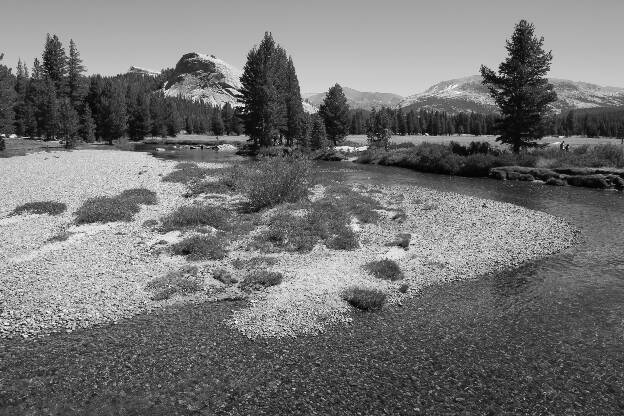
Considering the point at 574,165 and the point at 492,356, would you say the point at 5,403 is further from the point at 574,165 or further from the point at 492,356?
the point at 574,165

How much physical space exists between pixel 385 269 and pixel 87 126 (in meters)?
102

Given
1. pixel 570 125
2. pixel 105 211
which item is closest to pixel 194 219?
pixel 105 211

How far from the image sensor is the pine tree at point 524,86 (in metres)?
58.0

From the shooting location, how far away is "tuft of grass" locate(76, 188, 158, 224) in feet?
86.9

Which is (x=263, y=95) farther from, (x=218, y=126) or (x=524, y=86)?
(x=218, y=126)

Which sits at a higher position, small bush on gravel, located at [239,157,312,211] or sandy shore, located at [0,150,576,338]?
small bush on gravel, located at [239,157,312,211]

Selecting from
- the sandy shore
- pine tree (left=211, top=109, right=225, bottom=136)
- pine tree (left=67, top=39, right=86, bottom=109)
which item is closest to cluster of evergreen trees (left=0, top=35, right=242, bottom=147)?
pine tree (left=67, top=39, right=86, bottom=109)

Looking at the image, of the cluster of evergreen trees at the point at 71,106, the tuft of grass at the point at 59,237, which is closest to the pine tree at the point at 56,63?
the cluster of evergreen trees at the point at 71,106

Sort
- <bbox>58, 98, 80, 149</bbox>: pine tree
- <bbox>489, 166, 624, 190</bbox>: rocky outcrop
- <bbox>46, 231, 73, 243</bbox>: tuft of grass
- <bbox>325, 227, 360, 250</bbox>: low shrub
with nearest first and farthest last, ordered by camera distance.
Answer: <bbox>46, 231, 73, 243</bbox>: tuft of grass, <bbox>325, 227, 360, 250</bbox>: low shrub, <bbox>489, 166, 624, 190</bbox>: rocky outcrop, <bbox>58, 98, 80, 149</bbox>: pine tree

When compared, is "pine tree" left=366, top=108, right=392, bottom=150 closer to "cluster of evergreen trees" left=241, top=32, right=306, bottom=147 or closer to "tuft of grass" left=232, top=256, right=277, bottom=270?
"cluster of evergreen trees" left=241, top=32, right=306, bottom=147

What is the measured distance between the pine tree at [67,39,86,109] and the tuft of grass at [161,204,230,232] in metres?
109

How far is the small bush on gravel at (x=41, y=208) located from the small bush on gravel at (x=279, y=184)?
1303cm

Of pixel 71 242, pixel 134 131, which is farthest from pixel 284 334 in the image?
pixel 134 131

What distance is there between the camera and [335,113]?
109500mm
